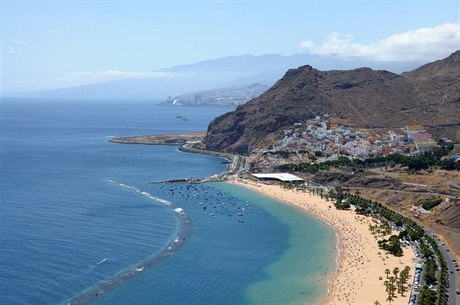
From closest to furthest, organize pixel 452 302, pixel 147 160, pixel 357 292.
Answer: pixel 452 302
pixel 357 292
pixel 147 160

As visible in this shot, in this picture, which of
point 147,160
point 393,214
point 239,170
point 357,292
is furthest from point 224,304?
point 147,160

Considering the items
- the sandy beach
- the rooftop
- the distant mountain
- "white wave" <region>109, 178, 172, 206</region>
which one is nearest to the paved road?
the sandy beach

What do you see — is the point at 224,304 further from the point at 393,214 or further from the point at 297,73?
the point at 297,73

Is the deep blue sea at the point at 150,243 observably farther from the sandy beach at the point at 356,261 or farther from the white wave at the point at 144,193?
the sandy beach at the point at 356,261

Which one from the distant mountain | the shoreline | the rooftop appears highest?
the distant mountain

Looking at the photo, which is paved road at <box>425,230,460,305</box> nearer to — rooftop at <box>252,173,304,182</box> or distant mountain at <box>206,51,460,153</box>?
rooftop at <box>252,173,304,182</box>

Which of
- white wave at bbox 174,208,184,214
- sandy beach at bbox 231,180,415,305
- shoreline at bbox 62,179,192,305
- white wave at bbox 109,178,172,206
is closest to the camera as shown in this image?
shoreline at bbox 62,179,192,305
